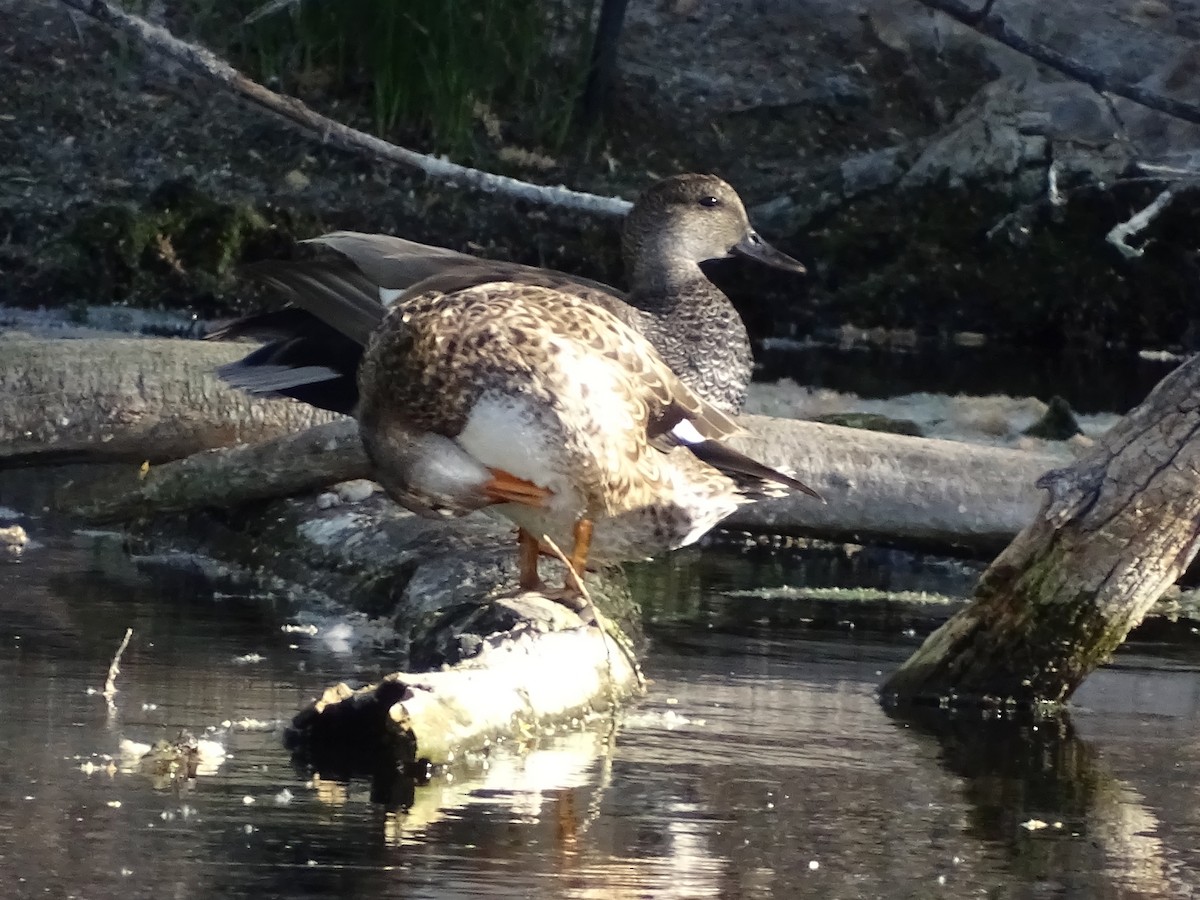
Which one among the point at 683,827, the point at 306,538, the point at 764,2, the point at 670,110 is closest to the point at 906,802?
the point at 683,827

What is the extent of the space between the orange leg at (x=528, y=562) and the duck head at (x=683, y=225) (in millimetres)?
2061

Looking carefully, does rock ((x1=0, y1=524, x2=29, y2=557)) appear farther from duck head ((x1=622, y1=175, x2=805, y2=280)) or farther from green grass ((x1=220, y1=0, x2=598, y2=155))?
green grass ((x1=220, y1=0, x2=598, y2=155))

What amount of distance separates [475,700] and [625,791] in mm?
339

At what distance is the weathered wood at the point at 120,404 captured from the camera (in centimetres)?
702

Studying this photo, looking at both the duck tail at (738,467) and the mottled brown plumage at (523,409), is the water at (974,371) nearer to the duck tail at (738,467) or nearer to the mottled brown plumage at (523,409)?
the duck tail at (738,467)

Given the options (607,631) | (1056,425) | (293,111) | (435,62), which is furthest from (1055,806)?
(435,62)

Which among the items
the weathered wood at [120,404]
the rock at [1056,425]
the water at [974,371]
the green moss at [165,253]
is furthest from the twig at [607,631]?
the green moss at [165,253]

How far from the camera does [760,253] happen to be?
26.1 feet

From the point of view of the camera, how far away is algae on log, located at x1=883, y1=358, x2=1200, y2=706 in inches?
188

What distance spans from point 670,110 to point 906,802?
1120 cm

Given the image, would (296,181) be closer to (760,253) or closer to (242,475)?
(760,253)

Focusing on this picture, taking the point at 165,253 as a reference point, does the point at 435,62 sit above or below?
above

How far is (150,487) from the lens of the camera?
680cm

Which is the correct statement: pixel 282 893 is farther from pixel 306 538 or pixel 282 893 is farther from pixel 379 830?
pixel 306 538
